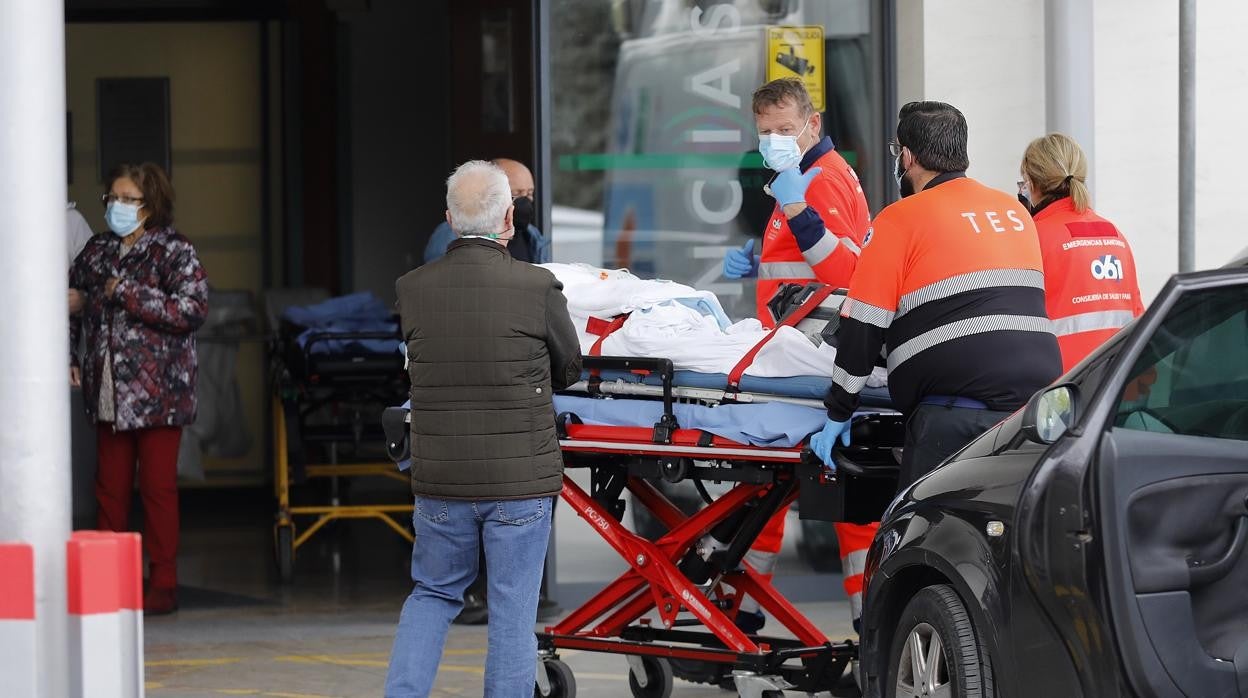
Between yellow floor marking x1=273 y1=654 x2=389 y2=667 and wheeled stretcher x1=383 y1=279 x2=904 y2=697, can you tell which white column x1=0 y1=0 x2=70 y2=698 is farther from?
yellow floor marking x1=273 y1=654 x2=389 y2=667

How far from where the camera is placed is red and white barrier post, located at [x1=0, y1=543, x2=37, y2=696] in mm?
3783

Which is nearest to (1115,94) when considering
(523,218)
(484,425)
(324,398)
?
(523,218)

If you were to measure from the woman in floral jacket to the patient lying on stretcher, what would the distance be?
264 cm

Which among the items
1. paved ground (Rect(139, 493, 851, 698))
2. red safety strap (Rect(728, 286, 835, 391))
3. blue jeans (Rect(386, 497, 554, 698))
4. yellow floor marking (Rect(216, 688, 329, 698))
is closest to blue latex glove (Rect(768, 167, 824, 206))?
red safety strap (Rect(728, 286, 835, 391))

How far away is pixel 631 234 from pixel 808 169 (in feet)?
6.90

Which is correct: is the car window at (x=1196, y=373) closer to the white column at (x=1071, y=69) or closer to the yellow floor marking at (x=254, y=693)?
the yellow floor marking at (x=254, y=693)

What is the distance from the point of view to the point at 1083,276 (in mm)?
6559

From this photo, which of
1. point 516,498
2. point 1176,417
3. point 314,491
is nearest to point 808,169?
point 516,498

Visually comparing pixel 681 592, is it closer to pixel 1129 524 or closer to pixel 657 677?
pixel 657 677

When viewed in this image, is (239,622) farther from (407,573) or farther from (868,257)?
(868,257)

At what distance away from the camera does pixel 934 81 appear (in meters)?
8.38

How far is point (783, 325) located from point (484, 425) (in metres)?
1.11

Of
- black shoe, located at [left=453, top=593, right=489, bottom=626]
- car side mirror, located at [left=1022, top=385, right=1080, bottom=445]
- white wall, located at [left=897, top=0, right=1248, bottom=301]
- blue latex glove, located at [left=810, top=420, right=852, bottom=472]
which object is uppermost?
white wall, located at [left=897, top=0, right=1248, bottom=301]

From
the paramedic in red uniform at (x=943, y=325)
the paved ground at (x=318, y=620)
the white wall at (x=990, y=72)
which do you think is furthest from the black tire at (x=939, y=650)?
the white wall at (x=990, y=72)
